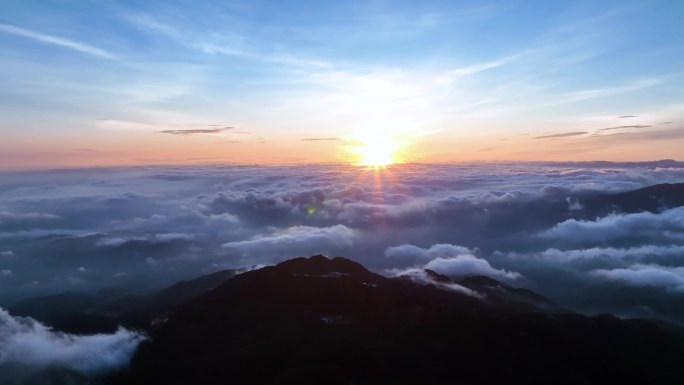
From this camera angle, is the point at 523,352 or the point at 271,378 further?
the point at 523,352

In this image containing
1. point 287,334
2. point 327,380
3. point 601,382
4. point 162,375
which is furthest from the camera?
point 287,334

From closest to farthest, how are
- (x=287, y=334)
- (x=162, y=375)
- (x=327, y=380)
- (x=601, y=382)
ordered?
(x=327, y=380) < (x=601, y=382) < (x=162, y=375) < (x=287, y=334)

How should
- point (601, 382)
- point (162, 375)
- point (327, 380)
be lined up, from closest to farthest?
point (327, 380)
point (601, 382)
point (162, 375)

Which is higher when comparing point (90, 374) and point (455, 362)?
point (455, 362)

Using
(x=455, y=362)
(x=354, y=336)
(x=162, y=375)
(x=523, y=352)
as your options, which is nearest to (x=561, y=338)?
(x=523, y=352)

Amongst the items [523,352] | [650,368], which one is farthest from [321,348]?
[650,368]

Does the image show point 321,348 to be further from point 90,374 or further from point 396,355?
point 90,374

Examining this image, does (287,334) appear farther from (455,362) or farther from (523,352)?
(523,352)

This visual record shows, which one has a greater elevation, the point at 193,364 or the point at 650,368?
the point at 193,364

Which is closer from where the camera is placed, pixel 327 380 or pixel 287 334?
pixel 327 380
